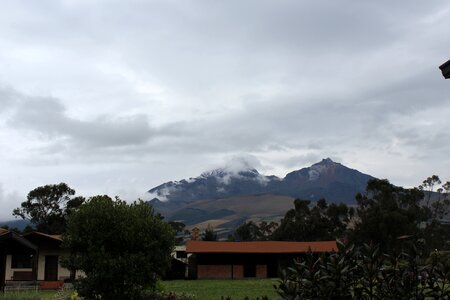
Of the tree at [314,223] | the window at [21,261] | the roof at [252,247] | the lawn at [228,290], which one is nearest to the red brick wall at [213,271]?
the roof at [252,247]

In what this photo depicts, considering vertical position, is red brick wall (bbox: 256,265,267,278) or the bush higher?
the bush

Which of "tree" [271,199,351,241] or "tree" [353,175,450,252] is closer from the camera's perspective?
"tree" [353,175,450,252]

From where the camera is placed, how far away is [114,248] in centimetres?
1773

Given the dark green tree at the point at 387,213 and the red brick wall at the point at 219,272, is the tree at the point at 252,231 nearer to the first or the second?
the dark green tree at the point at 387,213

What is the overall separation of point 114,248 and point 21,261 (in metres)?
29.1

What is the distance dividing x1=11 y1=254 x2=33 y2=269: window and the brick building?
15.8 metres

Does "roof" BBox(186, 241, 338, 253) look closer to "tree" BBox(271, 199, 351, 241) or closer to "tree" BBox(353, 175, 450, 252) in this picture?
"tree" BBox(353, 175, 450, 252)

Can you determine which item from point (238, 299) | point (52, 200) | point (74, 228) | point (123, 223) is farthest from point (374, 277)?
point (52, 200)

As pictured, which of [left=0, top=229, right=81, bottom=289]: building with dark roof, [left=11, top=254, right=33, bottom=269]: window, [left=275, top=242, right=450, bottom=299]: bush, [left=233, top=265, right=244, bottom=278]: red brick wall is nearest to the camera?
[left=275, top=242, right=450, bottom=299]: bush

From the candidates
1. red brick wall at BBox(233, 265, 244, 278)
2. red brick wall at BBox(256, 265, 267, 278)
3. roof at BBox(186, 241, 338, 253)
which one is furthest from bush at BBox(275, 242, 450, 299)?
red brick wall at BBox(256, 265, 267, 278)

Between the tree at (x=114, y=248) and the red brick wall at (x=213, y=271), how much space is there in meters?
35.3

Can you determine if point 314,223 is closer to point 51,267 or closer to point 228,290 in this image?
point 51,267

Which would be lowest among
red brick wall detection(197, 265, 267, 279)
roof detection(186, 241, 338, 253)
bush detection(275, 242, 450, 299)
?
red brick wall detection(197, 265, 267, 279)

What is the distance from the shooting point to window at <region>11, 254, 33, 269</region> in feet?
140
